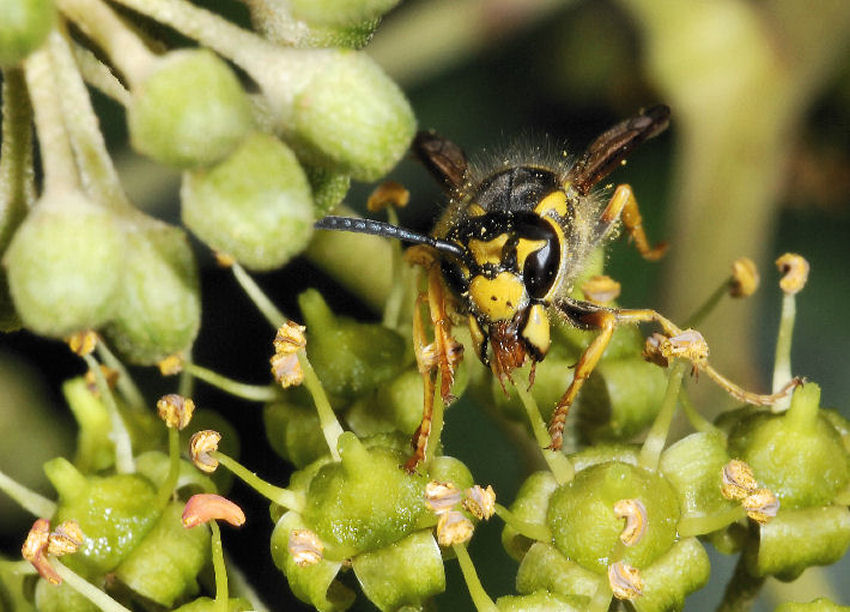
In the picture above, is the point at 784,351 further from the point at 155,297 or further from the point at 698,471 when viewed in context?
the point at 155,297

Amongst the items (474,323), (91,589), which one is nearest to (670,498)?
(474,323)

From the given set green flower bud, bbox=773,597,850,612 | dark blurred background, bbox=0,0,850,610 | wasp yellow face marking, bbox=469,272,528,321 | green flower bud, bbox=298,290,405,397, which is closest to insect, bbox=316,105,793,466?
wasp yellow face marking, bbox=469,272,528,321

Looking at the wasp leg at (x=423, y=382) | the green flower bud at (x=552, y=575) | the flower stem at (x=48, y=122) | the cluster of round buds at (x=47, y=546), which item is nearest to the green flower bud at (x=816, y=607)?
the green flower bud at (x=552, y=575)

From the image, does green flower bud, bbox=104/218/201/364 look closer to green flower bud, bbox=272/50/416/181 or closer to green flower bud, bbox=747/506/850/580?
green flower bud, bbox=272/50/416/181

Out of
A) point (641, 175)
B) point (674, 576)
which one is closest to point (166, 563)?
point (674, 576)

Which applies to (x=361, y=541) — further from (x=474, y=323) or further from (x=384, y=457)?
(x=474, y=323)

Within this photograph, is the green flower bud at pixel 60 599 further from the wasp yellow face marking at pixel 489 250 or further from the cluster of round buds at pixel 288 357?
the wasp yellow face marking at pixel 489 250
